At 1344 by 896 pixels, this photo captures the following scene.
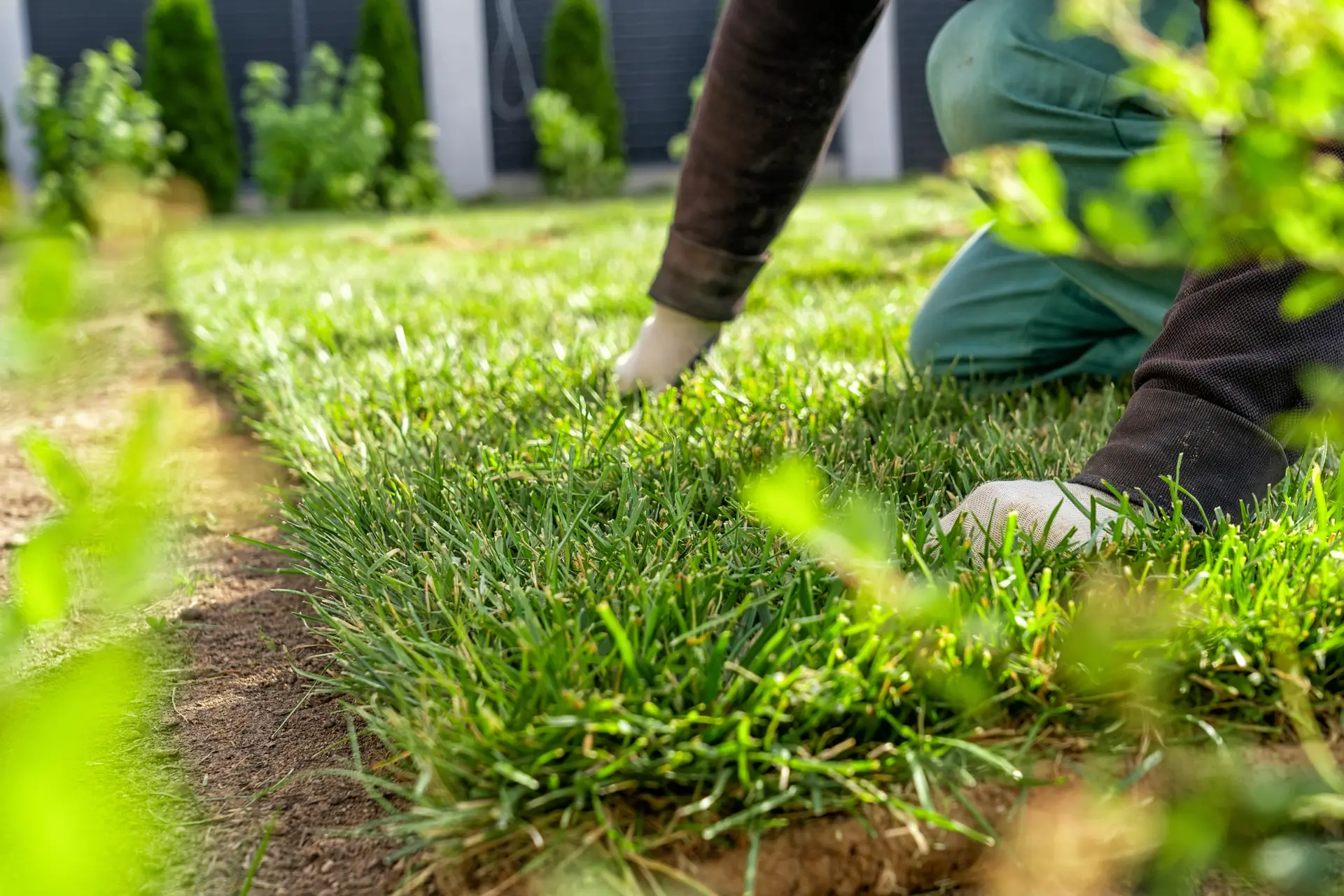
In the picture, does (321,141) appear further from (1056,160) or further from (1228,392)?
(1228,392)

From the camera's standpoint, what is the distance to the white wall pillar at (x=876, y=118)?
12141 millimetres

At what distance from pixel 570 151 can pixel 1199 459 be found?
1025 cm

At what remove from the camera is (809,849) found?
2.58 ft

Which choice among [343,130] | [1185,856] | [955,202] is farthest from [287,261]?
[343,130]

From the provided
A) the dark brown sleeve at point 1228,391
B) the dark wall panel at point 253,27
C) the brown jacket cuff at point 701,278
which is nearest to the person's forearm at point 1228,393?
the dark brown sleeve at point 1228,391

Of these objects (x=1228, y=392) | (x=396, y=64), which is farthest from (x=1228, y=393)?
(x=396, y=64)

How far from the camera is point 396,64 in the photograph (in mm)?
10969

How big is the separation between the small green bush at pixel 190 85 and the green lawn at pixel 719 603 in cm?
929

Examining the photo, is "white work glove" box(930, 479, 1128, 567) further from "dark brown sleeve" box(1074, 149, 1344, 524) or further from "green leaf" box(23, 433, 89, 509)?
"green leaf" box(23, 433, 89, 509)

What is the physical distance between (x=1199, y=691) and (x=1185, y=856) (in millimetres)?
172

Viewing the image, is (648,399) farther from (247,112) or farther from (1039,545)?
(247,112)

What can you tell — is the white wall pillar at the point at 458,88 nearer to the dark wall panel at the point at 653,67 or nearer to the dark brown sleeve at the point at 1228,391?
the dark wall panel at the point at 653,67

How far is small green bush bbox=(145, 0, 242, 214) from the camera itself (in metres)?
10.2

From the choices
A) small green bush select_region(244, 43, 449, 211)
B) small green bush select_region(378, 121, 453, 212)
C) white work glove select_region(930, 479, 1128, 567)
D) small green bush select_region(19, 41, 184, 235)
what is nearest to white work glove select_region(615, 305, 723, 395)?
white work glove select_region(930, 479, 1128, 567)
